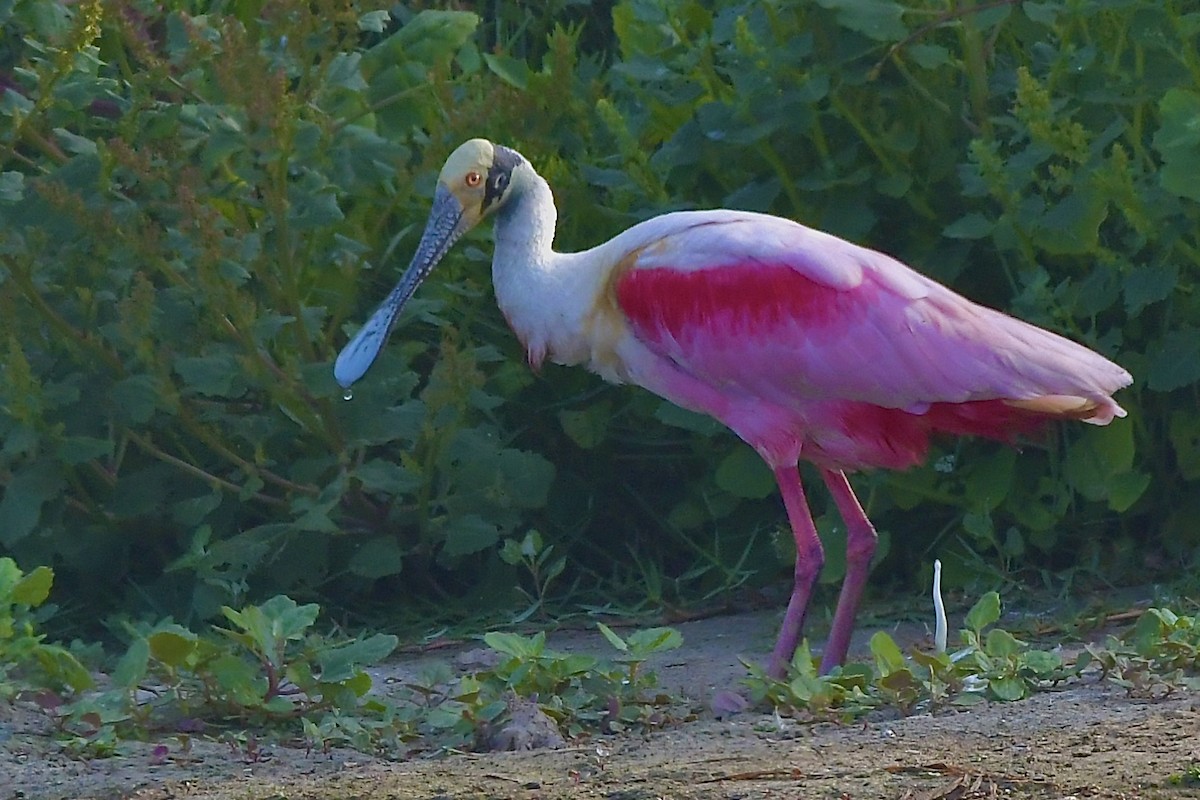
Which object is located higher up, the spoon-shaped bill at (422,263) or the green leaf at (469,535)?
the spoon-shaped bill at (422,263)

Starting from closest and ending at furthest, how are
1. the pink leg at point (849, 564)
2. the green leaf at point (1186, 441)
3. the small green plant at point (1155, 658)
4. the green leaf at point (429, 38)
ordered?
the small green plant at point (1155, 658) < the pink leg at point (849, 564) < the green leaf at point (1186, 441) < the green leaf at point (429, 38)

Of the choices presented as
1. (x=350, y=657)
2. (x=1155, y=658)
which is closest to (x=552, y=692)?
(x=350, y=657)

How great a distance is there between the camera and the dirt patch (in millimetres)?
3059

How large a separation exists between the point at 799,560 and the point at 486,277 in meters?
1.59

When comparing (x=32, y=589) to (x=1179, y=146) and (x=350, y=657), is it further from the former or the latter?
(x=1179, y=146)

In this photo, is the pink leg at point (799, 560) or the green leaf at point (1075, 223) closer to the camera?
the pink leg at point (799, 560)

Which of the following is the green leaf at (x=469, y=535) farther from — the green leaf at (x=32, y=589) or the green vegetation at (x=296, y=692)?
the green leaf at (x=32, y=589)

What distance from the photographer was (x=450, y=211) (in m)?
5.19

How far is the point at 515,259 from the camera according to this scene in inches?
198

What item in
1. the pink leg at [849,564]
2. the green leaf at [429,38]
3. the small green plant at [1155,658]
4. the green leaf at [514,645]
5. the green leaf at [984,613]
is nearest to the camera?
the small green plant at [1155,658]

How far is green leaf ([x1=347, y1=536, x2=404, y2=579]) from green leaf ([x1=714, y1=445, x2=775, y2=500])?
96 cm

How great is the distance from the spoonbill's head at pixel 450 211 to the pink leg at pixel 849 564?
1.15m

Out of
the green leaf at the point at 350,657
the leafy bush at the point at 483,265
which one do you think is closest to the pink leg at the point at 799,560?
the leafy bush at the point at 483,265

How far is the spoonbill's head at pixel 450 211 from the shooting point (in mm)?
5082
